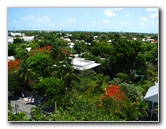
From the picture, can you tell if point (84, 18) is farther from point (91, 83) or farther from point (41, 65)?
point (41, 65)

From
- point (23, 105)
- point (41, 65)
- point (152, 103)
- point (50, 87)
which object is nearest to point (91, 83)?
point (50, 87)

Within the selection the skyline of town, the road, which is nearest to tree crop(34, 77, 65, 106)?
the road

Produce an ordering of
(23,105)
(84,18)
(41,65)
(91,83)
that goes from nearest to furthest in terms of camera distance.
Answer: (84,18), (23,105), (91,83), (41,65)

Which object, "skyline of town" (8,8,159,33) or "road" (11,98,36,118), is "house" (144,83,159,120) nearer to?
"skyline of town" (8,8,159,33)

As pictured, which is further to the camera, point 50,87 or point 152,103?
point 50,87

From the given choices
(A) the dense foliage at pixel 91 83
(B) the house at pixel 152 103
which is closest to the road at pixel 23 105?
(A) the dense foliage at pixel 91 83

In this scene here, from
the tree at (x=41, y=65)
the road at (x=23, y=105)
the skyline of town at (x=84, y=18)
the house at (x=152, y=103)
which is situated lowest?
the road at (x=23, y=105)

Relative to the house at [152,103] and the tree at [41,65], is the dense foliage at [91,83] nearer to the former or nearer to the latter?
the tree at [41,65]
